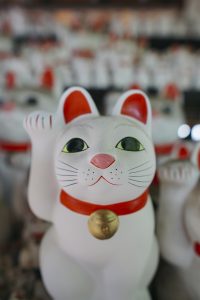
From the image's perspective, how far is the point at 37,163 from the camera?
1.95 ft

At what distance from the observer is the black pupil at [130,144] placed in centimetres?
52

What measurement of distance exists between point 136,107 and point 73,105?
9 cm

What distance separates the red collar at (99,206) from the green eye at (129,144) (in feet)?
0.23

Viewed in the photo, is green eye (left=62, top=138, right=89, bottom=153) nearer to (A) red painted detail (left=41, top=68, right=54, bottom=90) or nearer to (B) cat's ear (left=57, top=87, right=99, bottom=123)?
(B) cat's ear (left=57, top=87, right=99, bottom=123)

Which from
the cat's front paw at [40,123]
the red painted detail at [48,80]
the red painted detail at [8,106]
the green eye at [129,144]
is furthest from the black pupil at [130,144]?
the red painted detail at [48,80]

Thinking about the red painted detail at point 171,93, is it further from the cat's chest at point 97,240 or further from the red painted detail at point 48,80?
the cat's chest at point 97,240

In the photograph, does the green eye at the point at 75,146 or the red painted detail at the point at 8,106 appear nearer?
the green eye at the point at 75,146

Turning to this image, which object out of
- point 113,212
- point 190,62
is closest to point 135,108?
point 113,212

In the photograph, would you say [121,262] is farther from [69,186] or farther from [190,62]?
[190,62]

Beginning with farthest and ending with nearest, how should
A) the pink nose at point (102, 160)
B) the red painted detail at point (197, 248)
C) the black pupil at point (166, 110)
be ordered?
the black pupil at point (166, 110), the red painted detail at point (197, 248), the pink nose at point (102, 160)

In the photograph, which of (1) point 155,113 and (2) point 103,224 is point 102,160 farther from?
(1) point 155,113

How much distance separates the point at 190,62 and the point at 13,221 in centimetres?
113

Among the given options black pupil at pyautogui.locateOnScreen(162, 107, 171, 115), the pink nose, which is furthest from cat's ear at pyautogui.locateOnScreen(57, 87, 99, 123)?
black pupil at pyautogui.locateOnScreen(162, 107, 171, 115)

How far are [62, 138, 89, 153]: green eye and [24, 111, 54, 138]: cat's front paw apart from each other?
6cm
